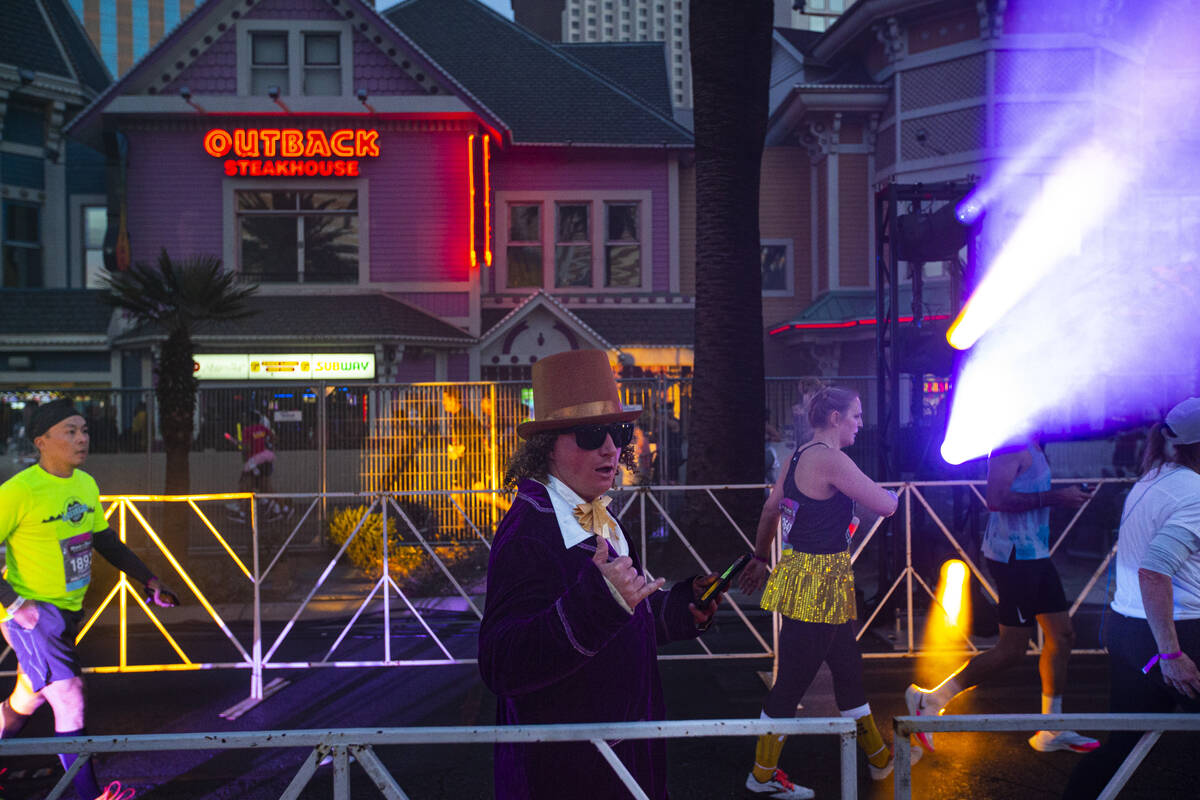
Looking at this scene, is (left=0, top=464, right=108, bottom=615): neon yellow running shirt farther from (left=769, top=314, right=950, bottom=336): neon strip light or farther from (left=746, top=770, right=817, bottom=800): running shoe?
(left=769, top=314, right=950, bottom=336): neon strip light

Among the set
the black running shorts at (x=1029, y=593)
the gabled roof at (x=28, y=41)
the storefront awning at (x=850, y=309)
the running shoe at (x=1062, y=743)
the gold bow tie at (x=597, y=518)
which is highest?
the gabled roof at (x=28, y=41)

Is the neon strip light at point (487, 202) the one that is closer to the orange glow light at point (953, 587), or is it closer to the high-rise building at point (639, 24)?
the orange glow light at point (953, 587)

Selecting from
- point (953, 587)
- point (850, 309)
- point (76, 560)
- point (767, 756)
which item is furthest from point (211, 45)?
point (767, 756)

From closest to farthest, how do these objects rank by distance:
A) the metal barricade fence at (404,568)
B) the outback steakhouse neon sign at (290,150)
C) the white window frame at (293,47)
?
the metal barricade fence at (404,568) < the outback steakhouse neon sign at (290,150) < the white window frame at (293,47)

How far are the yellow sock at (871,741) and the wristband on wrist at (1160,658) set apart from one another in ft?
4.54

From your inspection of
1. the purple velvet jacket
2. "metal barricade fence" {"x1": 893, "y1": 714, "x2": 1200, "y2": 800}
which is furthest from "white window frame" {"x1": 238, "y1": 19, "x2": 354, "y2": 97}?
"metal barricade fence" {"x1": 893, "y1": 714, "x2": 1200, "y2": 800}

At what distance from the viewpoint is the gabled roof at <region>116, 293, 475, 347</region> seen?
15586mm

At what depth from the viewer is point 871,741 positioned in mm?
4527

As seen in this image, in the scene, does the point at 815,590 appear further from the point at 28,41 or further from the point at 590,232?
the point at 28,41

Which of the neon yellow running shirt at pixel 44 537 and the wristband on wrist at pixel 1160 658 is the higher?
the neon yellow running shirt at pixel 44 537

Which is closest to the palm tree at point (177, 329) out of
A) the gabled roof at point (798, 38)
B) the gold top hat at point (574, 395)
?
the gold top hat at point (574, 395)

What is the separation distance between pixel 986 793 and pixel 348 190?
1525cm

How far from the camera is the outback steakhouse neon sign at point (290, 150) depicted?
16.0m

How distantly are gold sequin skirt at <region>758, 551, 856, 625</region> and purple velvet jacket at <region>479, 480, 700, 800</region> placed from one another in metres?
1.96
